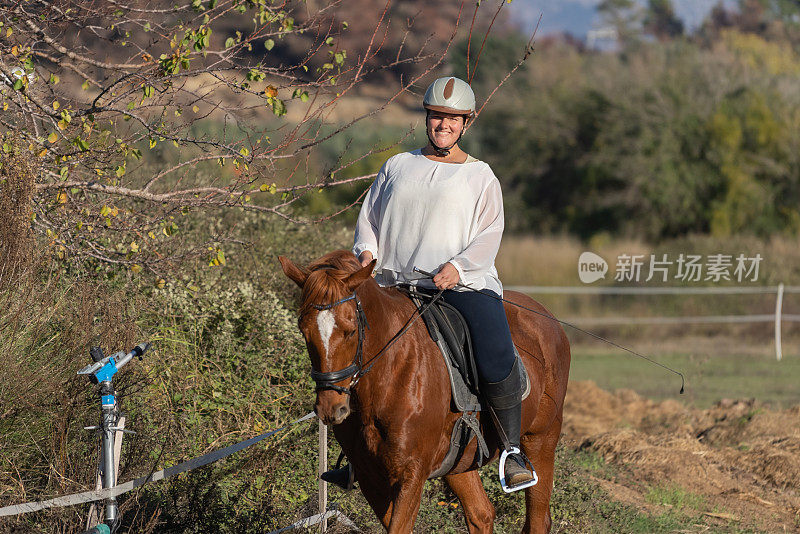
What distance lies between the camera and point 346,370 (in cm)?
436

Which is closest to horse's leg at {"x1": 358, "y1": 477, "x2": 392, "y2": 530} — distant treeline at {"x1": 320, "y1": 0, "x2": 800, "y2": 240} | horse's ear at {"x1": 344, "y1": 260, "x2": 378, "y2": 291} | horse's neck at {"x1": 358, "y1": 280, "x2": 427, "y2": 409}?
horse's neck at {"x1": 358, "y1": 280, "x2": 427, "y2": 409}

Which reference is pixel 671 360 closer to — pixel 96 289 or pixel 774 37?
pixel 96 289

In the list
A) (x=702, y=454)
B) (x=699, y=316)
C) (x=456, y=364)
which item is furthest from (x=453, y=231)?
(x=699, y=316)

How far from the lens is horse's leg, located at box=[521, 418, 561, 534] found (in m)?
6.26

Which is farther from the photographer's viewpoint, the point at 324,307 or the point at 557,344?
the point at 557,344

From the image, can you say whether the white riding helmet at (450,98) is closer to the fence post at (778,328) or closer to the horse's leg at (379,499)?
the horse's leg at (379,499)

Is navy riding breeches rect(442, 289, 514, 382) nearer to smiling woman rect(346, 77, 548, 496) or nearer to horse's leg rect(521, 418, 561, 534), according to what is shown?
smiling woman rect(346, 77, 548, 496)

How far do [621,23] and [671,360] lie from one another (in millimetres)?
70931

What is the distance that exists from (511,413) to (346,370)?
4.52 ft

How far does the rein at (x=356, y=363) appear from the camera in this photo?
4.30 m

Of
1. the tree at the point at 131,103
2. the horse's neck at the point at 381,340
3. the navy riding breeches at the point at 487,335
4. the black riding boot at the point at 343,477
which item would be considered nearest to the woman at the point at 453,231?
the navy riding breeches at the point at 487,335

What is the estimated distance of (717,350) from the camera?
1928cm

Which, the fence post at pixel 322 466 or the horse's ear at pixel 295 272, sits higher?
the horse's ear at pixel 295 272

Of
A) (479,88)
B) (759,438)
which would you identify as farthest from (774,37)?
(759,438)
